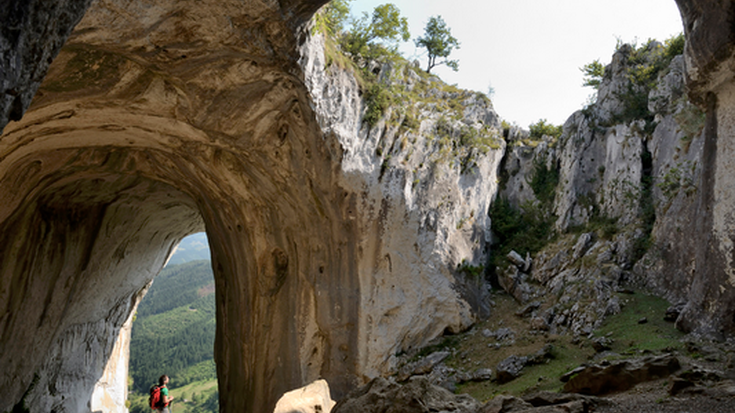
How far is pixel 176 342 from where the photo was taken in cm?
5809

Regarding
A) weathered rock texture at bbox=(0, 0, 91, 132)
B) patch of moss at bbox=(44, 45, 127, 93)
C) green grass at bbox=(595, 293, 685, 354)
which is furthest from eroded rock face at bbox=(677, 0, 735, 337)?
patch of moss at bbox=(44, 45, 127, 93)

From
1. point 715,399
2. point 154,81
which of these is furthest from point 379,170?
point 715,399

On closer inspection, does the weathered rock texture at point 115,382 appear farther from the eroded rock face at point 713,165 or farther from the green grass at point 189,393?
the green grass at point 189,393

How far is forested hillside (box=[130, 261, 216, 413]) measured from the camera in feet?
166

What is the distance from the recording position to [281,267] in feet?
36.3

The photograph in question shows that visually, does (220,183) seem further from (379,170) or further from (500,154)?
(500,154)

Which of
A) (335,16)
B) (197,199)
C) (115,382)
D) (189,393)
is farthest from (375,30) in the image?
(189,393)

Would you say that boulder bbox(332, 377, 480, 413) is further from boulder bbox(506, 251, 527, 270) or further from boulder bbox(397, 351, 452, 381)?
boulder bbox(506, 251, 527, 270)

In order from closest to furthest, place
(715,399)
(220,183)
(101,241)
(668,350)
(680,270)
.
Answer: (715,399) → (668,350) → (680,270) → (220,183) → (101,241)

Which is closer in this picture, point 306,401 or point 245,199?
point 306,401

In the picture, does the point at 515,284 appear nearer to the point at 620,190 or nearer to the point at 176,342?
the point at 620,190

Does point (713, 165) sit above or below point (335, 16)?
below

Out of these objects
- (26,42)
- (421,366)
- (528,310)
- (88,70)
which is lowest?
(421,366)

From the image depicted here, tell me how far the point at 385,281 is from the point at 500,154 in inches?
319
